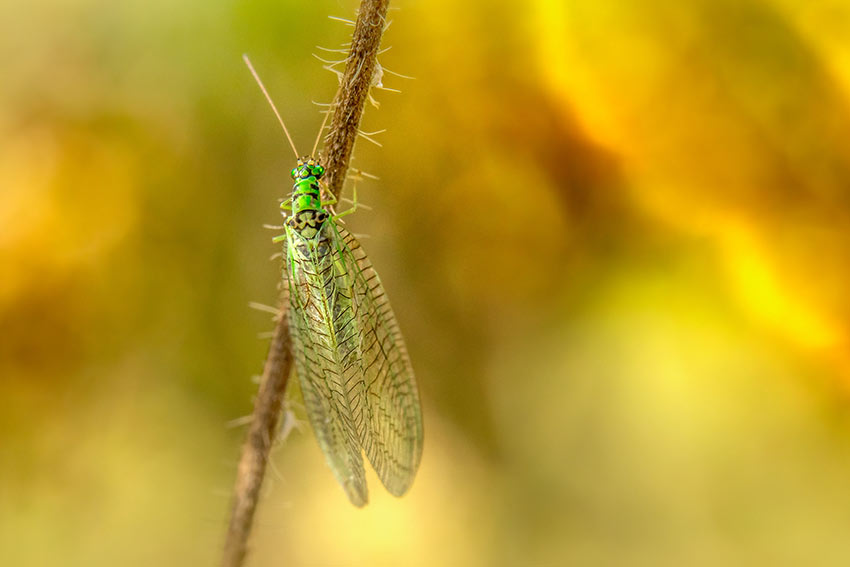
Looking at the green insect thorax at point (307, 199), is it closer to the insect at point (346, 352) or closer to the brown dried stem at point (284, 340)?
the insect at point (346, 352)

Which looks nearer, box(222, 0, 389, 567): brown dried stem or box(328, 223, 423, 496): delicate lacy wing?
box(222, 0, 389, 567): brown dried stem

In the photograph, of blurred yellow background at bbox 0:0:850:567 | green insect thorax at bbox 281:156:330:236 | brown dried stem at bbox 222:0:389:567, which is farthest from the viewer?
blurred yellow background at bbox 0:0:850:567

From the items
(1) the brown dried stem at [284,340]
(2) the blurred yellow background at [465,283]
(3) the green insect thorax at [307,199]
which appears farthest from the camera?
(2) the blurred yellow background at [465,283]

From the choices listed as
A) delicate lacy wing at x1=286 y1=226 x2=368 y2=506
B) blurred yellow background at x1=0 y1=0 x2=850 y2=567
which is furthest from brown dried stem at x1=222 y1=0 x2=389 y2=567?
blurred yellow background at x1=0 y1=0 x2=850 y2=567

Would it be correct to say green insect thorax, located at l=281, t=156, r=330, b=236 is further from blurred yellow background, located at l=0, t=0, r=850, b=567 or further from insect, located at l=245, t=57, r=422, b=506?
blurred yellow background, located at l=0, t=0, r=850, b=567

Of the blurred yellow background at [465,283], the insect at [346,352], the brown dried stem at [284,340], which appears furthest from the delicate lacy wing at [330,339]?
the blurred yellow background at [465,283]

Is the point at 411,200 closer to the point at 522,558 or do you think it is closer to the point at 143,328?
the point at 143,328
